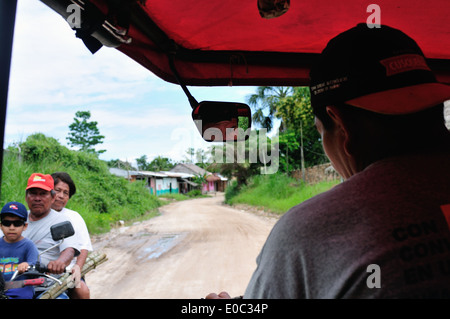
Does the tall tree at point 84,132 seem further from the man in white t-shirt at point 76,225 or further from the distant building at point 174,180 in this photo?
the man in white t-shirt at point 76,225

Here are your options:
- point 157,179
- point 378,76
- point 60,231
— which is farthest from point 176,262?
point 157,179

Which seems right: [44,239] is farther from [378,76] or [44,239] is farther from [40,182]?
[378,76]

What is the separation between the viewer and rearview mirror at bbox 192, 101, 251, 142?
2.00 meters

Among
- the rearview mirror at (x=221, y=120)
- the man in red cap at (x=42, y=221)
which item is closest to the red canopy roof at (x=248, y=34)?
the rearview mirror at (x=221, y=120)

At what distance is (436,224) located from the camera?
2.56 feet

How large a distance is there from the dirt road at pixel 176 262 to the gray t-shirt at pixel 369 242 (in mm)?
5202

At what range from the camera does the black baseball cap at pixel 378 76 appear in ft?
2.96

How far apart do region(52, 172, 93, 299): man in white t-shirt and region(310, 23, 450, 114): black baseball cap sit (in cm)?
300

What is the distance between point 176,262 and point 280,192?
13788 millimetres

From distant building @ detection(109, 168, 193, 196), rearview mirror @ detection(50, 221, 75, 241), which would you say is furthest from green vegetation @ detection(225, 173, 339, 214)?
distant building @ detection(109, 168, 193, 196)

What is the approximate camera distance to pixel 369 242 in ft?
2.46

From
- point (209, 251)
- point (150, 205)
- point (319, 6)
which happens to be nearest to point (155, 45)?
point (319, 6)

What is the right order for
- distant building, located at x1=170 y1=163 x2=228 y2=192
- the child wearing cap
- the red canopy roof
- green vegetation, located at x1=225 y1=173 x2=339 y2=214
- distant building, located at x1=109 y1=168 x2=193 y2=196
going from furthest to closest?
1. distant building, located at x1=170 y1=163 x2=228 y2=192
2. distant building, located at x1=109 y1=168 x2=193 y2=196
3. green vegetation, located at x1=225 y1=173 x2=339 y2=214
4. the child wearing cap
5. the red canopy roof

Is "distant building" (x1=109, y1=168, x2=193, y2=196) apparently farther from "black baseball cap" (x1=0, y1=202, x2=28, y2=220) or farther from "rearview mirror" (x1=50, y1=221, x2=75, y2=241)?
"rearview mirror" (x1=50, y1=221, x2=75, y2=241)
